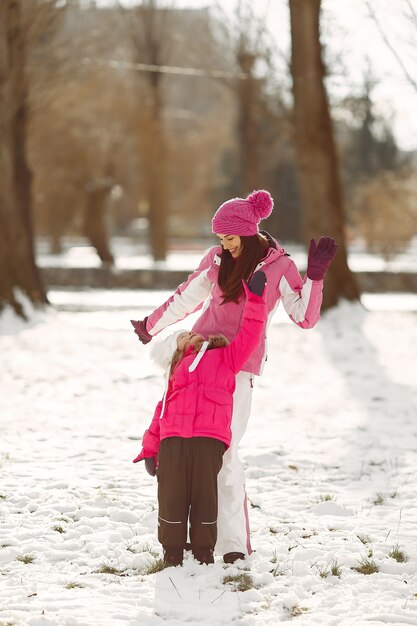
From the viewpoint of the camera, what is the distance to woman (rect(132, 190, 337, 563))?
4.27 metres

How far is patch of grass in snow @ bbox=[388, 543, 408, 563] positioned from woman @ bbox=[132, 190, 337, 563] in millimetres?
665

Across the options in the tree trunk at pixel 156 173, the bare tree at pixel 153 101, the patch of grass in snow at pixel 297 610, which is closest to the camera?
the patch of grass in snow at pixel 297 610

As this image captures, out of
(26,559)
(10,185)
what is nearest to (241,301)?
(26,559)

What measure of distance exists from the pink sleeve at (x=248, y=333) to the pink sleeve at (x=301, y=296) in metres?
0.20

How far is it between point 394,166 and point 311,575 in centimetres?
A: 4480

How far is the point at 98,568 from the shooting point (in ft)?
14.2

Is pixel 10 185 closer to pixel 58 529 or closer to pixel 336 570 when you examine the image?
pixel 58 529

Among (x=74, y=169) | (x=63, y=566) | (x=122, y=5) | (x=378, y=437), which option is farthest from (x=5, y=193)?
→ (x=74, y=169)

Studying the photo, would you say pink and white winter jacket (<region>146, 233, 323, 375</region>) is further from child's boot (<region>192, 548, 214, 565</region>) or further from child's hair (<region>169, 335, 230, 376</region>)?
child's boot (<region>192, 548, 214, 565</region>)

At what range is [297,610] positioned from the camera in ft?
12.7

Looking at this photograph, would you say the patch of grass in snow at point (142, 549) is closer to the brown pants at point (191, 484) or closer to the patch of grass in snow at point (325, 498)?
the brown pants at point (191, 484)

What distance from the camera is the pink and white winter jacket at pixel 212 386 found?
4121mm

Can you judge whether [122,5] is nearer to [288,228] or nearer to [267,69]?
[267,69]

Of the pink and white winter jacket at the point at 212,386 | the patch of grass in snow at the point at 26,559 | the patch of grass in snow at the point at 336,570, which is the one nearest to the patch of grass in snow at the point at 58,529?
the patch of grass in snow at the point at 26,559
